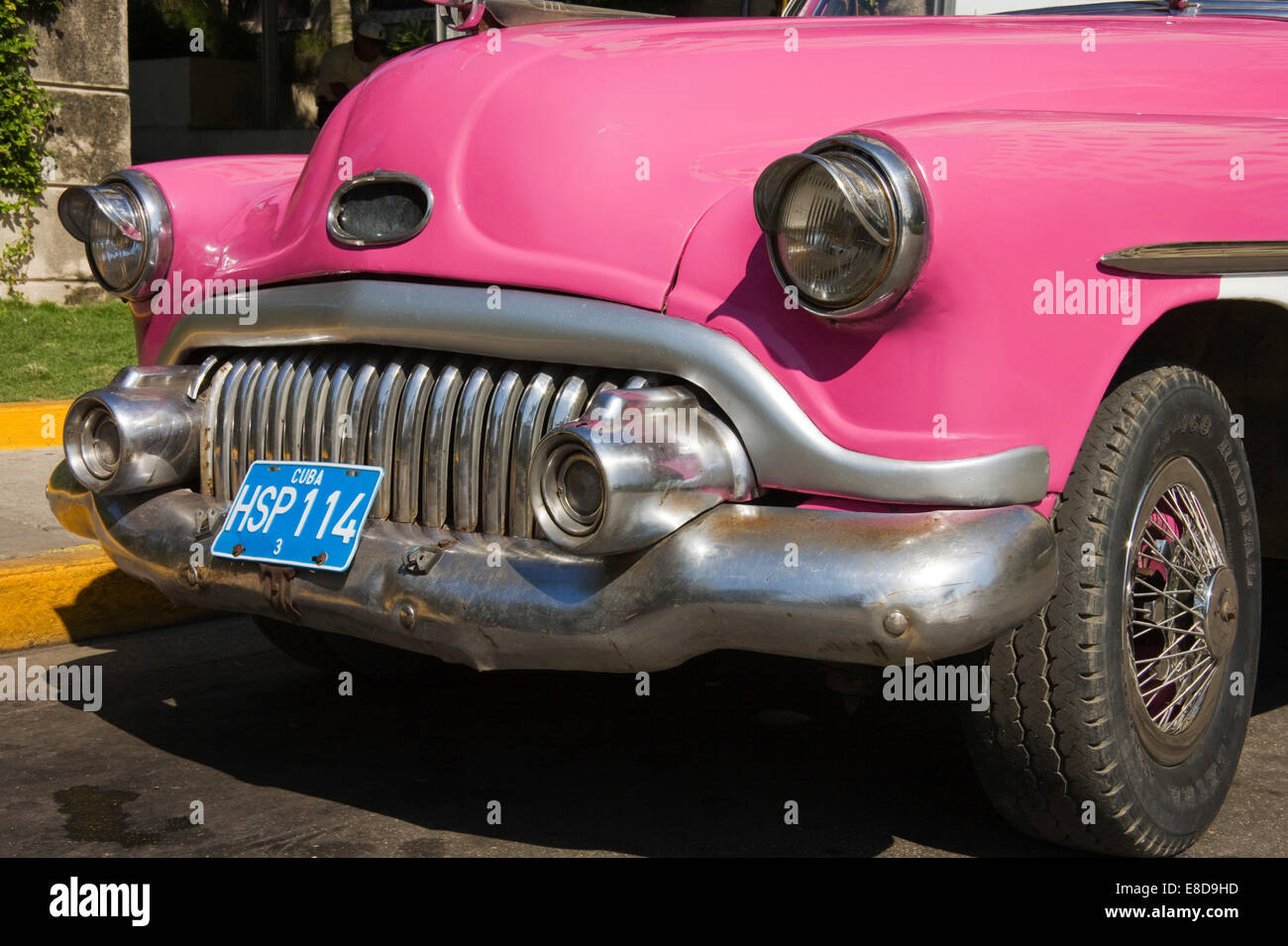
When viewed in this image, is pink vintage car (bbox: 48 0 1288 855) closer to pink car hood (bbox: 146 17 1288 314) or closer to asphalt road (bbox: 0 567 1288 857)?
pink car hood (bbox: 146 17 1288 314)

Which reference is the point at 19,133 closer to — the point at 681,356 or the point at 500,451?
the point at 500,451

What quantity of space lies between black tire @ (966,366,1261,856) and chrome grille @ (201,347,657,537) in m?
0.71

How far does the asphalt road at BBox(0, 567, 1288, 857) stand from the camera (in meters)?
2.76

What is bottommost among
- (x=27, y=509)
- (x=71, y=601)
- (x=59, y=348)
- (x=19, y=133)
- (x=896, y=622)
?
(x=71, y=601)

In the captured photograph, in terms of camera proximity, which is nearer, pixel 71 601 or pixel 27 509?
pixel 71 601

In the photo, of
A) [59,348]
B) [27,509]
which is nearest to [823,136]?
[27,509]

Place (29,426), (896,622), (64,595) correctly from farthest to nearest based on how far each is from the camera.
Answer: (29,426) → (64,595) → (896,622)

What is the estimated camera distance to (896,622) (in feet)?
7.16

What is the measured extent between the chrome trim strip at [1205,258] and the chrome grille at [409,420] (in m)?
0.75

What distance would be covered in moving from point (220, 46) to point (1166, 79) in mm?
12801

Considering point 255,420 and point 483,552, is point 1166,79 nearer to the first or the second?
point 483,552

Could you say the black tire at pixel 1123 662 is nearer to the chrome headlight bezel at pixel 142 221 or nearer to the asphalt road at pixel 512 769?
the asphalt road at pixel 512 769

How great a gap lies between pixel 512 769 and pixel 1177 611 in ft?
4.17

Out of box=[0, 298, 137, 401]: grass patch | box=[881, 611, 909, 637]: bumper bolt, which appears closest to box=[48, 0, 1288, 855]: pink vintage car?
box=[881, 611, 909, 637]: bumper bolt
